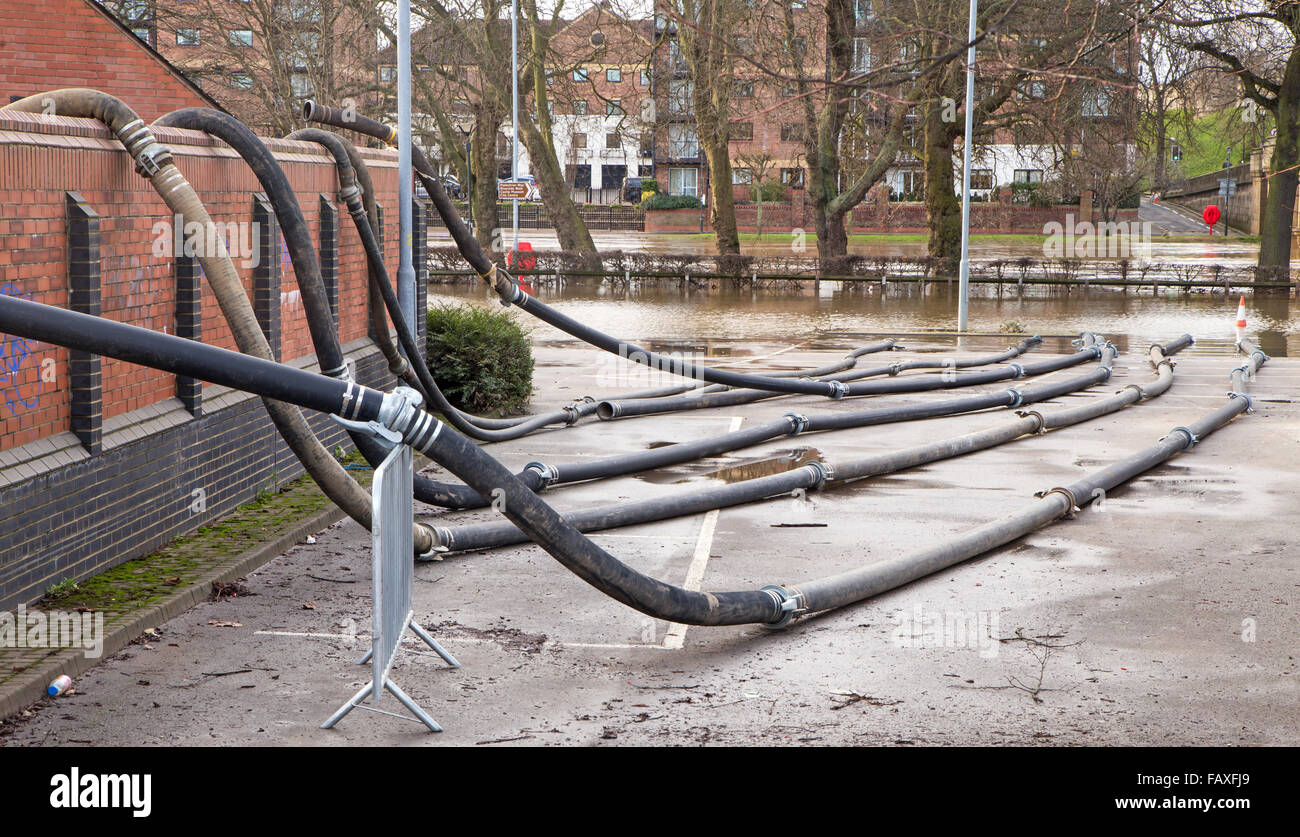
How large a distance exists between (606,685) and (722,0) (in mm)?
25485

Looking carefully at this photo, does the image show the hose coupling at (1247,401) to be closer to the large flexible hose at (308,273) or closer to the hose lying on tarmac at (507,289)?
the hose lying on tarmac at (507,289)

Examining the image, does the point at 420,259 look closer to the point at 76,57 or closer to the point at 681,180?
the point at 76,57

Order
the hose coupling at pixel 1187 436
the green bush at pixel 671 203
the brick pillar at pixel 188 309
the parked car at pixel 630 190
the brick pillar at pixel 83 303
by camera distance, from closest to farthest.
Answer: the brick pillar at pixel 83 303
the brick pillar at pixel 188 309
the hose coupling at pixel 1187 436
the green bush at pixel 671 203
the parked car at pixel 630 190

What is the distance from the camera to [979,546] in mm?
9305

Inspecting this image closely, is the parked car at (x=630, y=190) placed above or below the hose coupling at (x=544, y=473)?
above

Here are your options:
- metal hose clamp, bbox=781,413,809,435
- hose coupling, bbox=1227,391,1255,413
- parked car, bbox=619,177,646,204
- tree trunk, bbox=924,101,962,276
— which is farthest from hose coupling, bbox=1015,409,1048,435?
parked car, bbox=619,177,646,204

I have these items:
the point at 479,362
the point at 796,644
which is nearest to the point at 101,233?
the point at 796,644

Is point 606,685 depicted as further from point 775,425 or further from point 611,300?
point 611,300

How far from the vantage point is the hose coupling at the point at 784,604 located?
7547 mm

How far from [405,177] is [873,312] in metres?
20.5

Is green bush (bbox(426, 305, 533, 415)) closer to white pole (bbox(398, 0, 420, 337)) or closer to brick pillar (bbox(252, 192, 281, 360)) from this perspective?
white pole (bbox(398, 0, 420, 337))

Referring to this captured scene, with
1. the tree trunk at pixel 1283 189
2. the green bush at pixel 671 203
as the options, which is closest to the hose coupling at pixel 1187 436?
the tree trunk at pixel 1283 189

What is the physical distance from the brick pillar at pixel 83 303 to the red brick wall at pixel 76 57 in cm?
884
